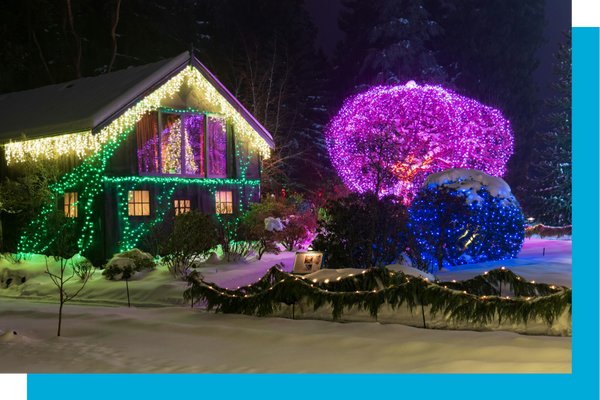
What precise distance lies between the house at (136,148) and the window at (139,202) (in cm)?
3

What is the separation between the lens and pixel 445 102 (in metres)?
23.9

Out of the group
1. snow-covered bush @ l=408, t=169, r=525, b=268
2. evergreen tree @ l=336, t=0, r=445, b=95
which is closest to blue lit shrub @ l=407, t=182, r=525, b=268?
snow-covered bush @ l=408, t=169, r=525, b=268

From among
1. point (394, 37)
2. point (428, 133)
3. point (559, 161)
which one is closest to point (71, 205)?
point (428, 133)

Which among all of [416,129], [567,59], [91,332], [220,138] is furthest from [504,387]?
[567,59]

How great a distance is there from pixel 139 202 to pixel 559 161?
18.0 m

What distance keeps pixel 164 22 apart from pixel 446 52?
15981 mm

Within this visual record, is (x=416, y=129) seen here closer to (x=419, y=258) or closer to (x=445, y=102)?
(x=445, y=102)

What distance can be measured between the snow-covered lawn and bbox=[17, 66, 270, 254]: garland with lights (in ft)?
19.9

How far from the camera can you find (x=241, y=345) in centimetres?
646

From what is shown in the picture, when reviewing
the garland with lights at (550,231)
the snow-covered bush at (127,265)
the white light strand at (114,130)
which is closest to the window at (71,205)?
the white light strand at (114,130)

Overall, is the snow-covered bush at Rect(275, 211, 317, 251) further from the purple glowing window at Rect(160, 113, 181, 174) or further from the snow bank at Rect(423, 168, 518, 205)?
the snow bank at Rect(423, 168, 518, 205)

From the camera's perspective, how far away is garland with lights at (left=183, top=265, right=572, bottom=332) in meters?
6.54

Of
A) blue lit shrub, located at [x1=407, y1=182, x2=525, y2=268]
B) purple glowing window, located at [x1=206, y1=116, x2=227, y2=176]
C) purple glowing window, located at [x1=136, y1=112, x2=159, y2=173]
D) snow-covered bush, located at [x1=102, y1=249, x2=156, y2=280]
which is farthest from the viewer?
purple glowing window, located at [x1=206, y1=116, x2=227, y2=176]

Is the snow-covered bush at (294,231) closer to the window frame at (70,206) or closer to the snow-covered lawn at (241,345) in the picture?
the window frame at (70,206)
